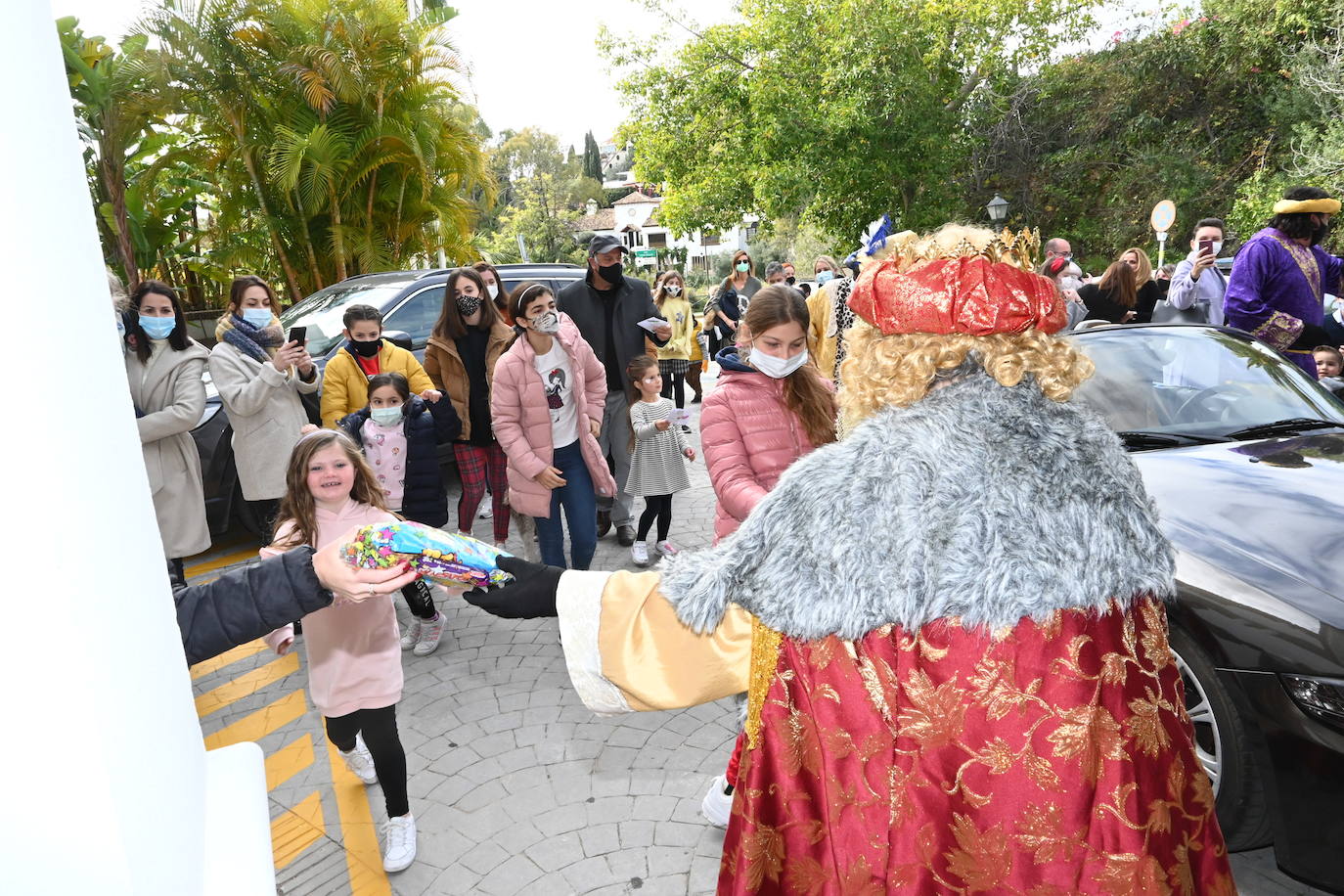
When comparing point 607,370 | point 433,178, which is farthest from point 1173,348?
point 433,178

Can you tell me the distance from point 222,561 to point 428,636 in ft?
8.05

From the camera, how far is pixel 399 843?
2.94 metres

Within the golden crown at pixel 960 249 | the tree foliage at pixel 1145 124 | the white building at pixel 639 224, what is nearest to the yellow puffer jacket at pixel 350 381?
the golden crown at pixel 960 249

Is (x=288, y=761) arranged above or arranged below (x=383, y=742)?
below

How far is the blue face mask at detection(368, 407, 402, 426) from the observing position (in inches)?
180

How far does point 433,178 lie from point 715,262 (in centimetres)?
3943

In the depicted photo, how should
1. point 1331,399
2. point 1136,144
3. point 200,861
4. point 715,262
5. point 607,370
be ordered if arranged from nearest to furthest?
point 200,861
point 1331,399
point 607,370
point 1136,144
point 715,262

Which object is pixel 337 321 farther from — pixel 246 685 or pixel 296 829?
pixel 296 829

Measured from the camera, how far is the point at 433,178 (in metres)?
15.7

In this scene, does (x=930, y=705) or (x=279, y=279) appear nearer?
(x=930, y=705)

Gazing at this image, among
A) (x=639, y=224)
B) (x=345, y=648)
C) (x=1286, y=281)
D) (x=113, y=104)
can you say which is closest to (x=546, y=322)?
(x=345, y=648)

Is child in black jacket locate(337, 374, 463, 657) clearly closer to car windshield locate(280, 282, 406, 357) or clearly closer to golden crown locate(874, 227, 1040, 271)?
car windshield locate(280, 282, 406, 357)

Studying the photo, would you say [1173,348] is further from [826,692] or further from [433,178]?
[433,178]

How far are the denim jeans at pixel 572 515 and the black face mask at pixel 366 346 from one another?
139 centimetres
